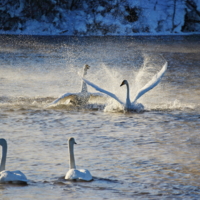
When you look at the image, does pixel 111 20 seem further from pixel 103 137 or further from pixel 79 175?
pixel 79 175

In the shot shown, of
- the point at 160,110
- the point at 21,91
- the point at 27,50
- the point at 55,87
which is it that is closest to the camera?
the point at 160,110

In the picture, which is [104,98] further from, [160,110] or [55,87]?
[55,87]

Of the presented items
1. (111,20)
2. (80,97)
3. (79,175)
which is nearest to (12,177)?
(79,175)

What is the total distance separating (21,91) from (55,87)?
5.80 feet

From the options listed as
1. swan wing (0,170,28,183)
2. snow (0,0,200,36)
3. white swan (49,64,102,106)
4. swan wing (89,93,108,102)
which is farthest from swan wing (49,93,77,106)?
snow (0,0,200,36)

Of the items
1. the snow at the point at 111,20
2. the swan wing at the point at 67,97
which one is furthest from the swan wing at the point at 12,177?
the snow at the point at 111,20

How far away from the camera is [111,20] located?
57.9 meters

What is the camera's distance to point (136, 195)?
9102 millimetres

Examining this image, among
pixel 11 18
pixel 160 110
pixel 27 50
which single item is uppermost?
pixel 11 18

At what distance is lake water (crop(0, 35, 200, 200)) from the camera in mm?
9453

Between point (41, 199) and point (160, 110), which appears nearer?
point (41, 199)

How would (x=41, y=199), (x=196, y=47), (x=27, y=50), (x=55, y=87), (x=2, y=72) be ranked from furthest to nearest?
1. (x=196, y=47)
2. (x=27, y=50)
3. (x=2, y=72)
4. (x=55, y=87)
5. (x=41, y=199)

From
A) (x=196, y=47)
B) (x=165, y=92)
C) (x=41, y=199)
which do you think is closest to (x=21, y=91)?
(x=165, y=92)

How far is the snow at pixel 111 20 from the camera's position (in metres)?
56.6
